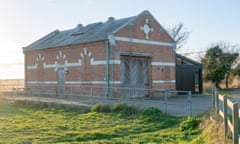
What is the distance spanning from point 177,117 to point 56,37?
58.1 ft

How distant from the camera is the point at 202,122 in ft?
35.9

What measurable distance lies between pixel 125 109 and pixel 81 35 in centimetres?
1109

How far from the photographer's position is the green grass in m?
9.91

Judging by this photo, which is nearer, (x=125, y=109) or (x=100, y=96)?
(x=125, y=109)

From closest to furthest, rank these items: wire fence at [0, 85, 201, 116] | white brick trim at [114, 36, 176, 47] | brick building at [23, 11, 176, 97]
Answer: wire fence at [0, 85, 201, 116] → brick building at [23, 11, 176, 97] → white brick trim at [114, 36, 176, 47]

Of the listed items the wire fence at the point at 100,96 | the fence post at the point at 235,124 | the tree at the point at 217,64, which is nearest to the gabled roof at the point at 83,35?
the wire fence at the point at 100,96

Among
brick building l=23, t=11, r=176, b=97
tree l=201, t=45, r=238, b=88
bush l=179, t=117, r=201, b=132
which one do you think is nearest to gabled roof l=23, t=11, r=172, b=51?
brick building l=23, t=11, r=176, b=97

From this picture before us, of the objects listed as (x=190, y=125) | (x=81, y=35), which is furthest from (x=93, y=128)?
(x=81, y=35)

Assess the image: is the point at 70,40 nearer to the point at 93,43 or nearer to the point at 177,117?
the point at 93,43

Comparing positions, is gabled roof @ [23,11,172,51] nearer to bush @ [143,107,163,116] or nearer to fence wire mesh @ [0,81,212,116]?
fence wire mesh @ [0,81,212,116]

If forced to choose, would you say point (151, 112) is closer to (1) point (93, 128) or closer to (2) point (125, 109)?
(2) point (125, 109)

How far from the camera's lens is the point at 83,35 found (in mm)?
24312

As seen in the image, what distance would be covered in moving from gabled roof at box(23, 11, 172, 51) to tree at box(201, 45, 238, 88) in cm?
1592

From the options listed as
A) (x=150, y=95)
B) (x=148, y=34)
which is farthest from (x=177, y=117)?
(x=148, y=34)
